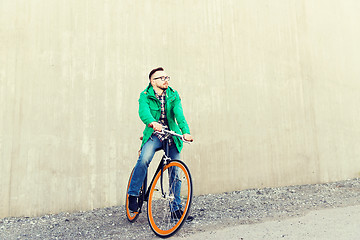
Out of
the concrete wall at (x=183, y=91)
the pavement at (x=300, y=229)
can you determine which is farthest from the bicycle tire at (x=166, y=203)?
the concrete wall at (x=183, y=91)

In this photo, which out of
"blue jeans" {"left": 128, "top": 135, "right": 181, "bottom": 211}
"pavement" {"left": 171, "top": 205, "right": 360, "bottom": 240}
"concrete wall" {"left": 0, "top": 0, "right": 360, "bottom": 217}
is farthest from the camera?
"concrete wall" {"left": 0, "top": 0, "right": 360, "bottom": 217}

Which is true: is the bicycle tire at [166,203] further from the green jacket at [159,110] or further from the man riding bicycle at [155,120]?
the green jacket at [159,110]

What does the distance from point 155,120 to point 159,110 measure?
140 millimetres

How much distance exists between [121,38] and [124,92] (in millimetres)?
911

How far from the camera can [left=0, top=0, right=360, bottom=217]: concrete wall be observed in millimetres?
3742

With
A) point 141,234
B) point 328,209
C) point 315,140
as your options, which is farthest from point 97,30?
point 315,140

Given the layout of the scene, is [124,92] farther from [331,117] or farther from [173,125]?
[331,117]

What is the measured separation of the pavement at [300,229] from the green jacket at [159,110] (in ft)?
3.25

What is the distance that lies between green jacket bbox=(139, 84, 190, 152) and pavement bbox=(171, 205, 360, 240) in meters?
0.99

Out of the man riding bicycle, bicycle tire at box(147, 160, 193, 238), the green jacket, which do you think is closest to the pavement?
bicycle tire at box(147, 160, 193, 238)

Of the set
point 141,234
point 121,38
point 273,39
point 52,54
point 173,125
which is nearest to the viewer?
point 141,234

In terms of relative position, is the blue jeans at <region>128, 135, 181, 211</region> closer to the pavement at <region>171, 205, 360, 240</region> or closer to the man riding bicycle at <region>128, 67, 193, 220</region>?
the man riding bicycle at <region>128, 67, 193, 220</region>

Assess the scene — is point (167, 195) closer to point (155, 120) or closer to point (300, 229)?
point (155, 120)

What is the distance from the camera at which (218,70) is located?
15.5 ft
